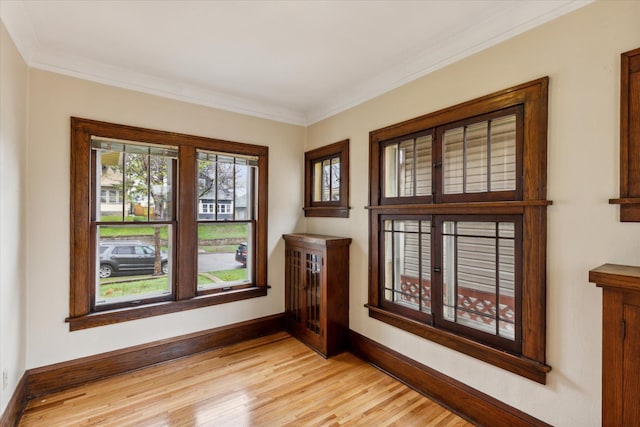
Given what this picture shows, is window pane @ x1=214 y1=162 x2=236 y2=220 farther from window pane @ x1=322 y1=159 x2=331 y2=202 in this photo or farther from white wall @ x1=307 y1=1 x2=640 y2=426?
white wall @ x1=307 y1=1 x2=640 y2=426

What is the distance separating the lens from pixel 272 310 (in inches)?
151

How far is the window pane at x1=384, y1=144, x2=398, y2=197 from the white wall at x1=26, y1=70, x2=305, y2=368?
6.15 ft

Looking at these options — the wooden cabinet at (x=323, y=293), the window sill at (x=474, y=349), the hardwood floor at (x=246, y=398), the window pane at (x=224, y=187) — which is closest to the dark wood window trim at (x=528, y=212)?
the window sill at (x=474, y=349)

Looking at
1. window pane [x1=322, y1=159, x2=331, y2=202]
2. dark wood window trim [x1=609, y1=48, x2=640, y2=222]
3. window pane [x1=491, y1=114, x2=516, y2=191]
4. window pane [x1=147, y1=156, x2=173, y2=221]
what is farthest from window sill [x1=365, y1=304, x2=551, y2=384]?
window pane [x1=147, y1=156, x2=173, y2=221]

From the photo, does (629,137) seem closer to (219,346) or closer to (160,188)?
(160,188)

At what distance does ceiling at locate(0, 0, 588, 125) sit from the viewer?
1.98 metres

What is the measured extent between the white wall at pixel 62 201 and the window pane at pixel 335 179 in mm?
1348

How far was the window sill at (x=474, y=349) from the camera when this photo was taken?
189cm

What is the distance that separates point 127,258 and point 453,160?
314 centimetres

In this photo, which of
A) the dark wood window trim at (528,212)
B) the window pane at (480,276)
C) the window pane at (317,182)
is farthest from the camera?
the window pane at (317,182)

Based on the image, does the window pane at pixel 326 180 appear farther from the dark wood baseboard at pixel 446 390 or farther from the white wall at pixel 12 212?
the white wall at pixel 12 212

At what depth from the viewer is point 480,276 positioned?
2250mm

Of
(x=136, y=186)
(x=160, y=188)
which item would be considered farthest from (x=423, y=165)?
(x=136, y=186)

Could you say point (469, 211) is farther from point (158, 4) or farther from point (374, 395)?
point (158, 4)
